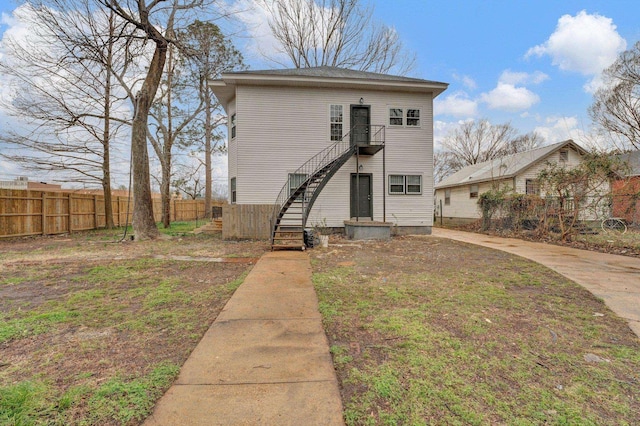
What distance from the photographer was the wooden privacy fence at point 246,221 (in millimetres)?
10492

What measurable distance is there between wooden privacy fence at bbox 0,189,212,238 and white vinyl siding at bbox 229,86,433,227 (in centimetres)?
468

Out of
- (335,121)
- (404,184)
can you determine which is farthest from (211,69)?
(404,184)

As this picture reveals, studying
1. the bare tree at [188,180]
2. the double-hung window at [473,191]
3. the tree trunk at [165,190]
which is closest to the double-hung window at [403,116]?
the double-hung window at [473,191]

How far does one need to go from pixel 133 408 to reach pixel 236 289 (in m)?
2.65

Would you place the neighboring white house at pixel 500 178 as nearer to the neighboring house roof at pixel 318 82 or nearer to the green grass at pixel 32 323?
the neighboring house roof at pixel 318 82

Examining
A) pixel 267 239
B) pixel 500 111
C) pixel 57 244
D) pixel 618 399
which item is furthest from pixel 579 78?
pixel 57 244

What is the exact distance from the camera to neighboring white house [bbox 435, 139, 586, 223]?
1595cm

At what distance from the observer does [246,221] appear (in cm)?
1062

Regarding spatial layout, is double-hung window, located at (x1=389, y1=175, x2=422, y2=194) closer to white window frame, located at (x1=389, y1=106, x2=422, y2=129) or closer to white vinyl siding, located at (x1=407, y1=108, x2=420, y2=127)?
white window frame, located at (x1=389, y1=106, x2=422, y2=129)

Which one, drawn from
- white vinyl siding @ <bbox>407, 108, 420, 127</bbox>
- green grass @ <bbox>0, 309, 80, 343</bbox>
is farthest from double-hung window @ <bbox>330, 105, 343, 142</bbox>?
green grass @ <bbox>0, 309, 80, 343</bbox>

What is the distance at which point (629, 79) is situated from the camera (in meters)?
18.9

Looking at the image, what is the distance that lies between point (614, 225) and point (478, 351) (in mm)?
12763

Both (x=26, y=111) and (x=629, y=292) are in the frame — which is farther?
(x=26, y=111)

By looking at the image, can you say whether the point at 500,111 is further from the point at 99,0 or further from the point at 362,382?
the point at 362,382
